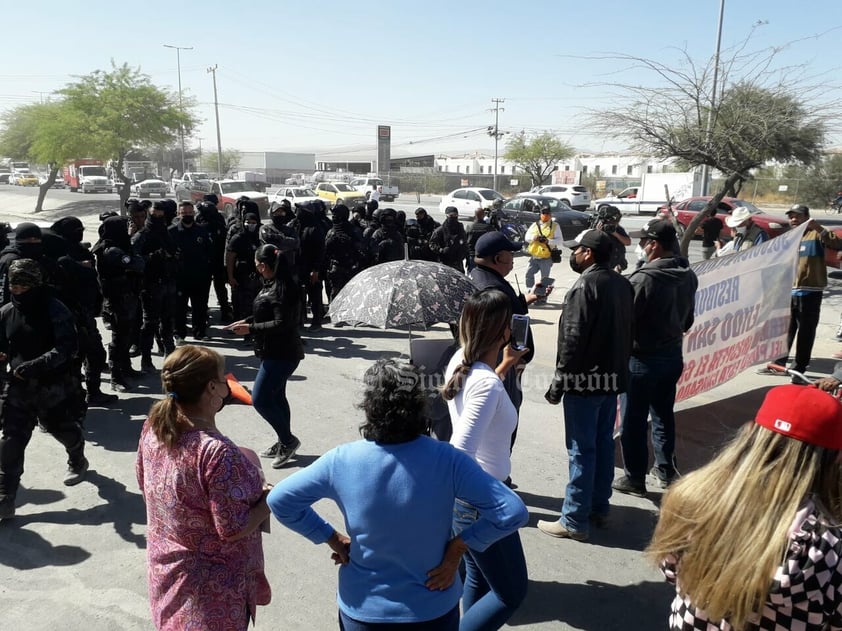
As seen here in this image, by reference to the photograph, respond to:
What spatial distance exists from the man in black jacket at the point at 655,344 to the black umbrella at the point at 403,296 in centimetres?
123

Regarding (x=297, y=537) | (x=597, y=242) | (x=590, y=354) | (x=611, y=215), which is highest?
(x=597, y=242)

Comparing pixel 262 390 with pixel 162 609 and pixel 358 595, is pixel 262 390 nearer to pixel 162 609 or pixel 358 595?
pixel 162 609

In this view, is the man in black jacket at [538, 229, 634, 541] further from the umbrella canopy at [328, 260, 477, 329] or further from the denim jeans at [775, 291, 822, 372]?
the denim jeans at [775, 291, 822, 372]

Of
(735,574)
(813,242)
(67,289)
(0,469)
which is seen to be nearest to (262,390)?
(0,469)

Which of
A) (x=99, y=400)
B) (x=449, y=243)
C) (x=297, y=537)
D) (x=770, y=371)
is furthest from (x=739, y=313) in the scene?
(x=99, y=400)

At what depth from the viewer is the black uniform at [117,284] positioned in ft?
23.2

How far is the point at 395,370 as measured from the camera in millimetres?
2211

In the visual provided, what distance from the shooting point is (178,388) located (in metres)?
2.46

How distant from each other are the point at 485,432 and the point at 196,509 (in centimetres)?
123

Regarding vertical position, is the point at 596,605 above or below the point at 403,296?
below

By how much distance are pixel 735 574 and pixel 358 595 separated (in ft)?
3.83

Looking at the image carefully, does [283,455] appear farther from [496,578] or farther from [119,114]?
[119,114]

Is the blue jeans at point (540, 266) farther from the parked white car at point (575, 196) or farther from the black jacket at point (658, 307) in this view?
the parked white car at point (575, 196)

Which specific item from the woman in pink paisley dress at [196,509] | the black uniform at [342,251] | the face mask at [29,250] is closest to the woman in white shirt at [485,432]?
the woman in pink paisley dress at [196,509]
